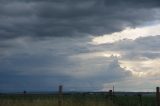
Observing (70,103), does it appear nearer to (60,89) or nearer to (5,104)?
(60,89)

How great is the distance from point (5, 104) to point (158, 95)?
11377 mm

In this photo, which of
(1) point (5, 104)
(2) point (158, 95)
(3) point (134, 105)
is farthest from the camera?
(3) point (134, 105)

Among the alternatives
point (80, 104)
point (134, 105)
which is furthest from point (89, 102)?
point (134, 105)

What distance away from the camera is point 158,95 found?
27141 millimetres

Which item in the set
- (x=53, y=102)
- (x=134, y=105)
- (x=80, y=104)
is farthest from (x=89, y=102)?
(x=134, y=105)

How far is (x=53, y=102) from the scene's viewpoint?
31.2 metres

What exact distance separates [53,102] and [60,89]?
107 inches

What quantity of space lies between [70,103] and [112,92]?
5.54 m

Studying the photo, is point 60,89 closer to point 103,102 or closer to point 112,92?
point 103,102

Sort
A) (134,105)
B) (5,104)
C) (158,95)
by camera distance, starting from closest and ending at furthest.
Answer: (158,95) < (5,104) < (134,105)

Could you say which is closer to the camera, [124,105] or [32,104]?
[32,104]

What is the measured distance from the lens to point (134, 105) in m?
34.9

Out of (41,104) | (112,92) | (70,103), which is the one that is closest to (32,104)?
(41,104)

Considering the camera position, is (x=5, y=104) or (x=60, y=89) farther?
(x=5, y=104)
